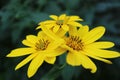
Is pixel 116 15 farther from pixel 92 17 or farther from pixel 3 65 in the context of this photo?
pixel 3 65

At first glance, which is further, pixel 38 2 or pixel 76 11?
pixel 76 11

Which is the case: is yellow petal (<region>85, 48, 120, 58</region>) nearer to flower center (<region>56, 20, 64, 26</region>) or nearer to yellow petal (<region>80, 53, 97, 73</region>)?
yellow petal (<region>80, 53, 97, 73</region>)

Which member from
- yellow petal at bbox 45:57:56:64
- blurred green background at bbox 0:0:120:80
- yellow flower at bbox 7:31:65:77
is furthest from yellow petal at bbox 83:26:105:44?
blurred green background at bbox 0:0:120:80

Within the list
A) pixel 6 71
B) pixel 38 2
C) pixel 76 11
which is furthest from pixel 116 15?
pixel 6 71

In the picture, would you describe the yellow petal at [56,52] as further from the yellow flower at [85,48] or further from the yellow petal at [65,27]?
the yellow petal at [65,27]

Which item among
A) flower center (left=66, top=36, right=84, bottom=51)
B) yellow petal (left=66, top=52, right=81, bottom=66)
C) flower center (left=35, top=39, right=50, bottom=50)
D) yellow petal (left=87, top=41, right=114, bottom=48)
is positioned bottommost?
yellow petal (left=66, top=52, right=81, bottom=66)

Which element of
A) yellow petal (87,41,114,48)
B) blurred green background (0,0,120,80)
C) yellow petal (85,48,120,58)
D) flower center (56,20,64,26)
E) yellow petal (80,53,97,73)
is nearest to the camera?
yellow petal (80,53,97,73)

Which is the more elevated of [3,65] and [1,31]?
[1,31]

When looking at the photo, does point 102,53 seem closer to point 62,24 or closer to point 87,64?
point 87,64
